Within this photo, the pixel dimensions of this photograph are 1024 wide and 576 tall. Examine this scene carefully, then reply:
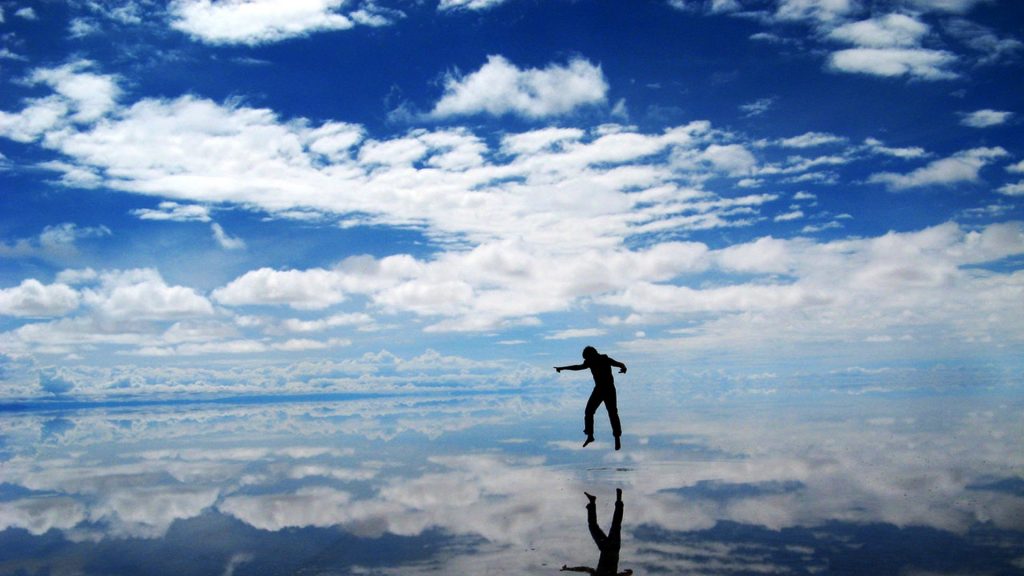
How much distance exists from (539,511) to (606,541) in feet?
10.3

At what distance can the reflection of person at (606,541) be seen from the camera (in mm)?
10164

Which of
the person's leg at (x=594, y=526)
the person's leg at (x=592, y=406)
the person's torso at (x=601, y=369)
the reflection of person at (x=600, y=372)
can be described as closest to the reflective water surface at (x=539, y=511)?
the person's leg at (x=594, y=526)

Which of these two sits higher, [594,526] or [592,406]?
[592,406]

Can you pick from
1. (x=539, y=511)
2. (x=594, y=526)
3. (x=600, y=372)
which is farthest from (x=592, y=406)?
(x=594, y=526)

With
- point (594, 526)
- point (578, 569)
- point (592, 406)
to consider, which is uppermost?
point (592, 406)

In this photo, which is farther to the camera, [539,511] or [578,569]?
[539,511]

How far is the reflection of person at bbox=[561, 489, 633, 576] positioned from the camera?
10164 mm

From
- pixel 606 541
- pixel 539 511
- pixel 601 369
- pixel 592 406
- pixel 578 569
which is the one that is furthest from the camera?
pixel 592 406

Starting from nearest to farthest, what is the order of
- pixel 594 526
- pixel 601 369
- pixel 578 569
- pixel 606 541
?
pixel 578 569, pixel 606 541, pixel 594 526, pixel 601 369

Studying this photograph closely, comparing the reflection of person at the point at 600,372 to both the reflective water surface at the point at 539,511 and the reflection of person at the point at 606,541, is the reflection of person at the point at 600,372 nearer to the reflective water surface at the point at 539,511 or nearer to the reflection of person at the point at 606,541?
the reflective water surface at the point at 539,511

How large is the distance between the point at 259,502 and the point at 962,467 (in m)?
20.1

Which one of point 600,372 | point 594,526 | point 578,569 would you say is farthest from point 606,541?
point 600,372

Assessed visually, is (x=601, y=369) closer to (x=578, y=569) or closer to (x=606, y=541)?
(x=606, y=541)

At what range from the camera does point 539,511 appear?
1489 cm
